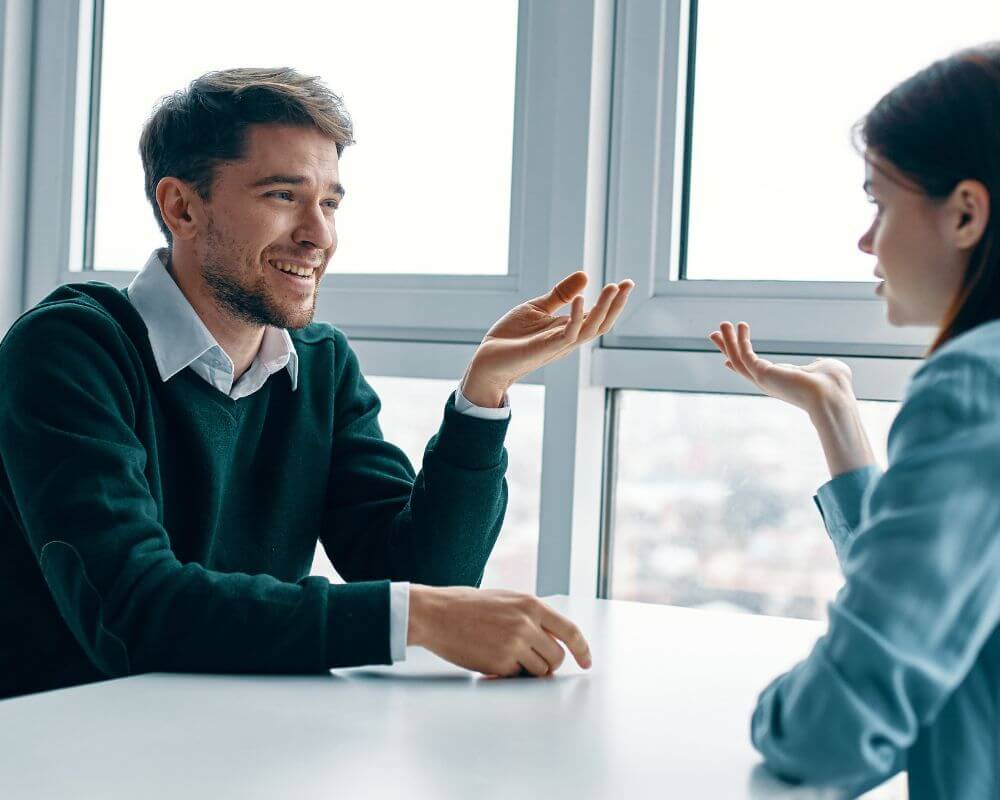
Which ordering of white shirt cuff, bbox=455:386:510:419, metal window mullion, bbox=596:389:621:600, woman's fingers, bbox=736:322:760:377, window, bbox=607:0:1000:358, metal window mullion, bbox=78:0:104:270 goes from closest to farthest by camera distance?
woman's fingers, bbox=736:322:760:377
white shirt cuff, bbox=455:386:510:419
window, bbox=607:0:1000:358
metal window mullion, bbox=596:389:621:600
metal window mullion, bbox=78:0:104:270

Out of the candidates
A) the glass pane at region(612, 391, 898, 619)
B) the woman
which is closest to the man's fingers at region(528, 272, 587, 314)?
the glass pane at region(612, 391, 898, 619)

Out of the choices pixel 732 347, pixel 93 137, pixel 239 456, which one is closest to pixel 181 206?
pixel 239 456

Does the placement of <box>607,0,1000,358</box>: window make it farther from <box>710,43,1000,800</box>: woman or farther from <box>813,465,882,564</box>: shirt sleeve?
<box>710,43,1000,800</box>: woman

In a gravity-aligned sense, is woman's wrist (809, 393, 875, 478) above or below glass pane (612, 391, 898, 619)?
above

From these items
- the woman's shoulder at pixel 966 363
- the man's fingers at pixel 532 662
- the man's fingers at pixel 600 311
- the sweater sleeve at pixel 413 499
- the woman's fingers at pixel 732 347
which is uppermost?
the man's fingers at pixel 600 311

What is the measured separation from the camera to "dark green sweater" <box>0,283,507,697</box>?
3.38 ft

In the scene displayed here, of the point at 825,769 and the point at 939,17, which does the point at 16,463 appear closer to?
the point at 825,769

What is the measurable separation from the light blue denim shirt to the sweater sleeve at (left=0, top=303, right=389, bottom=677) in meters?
0.45

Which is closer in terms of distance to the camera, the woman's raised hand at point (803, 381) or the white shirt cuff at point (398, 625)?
the white shirt cuff at point (398, 625)

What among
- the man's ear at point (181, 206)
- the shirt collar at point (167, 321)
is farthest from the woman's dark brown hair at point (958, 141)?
the man's ear at point (181, 206)

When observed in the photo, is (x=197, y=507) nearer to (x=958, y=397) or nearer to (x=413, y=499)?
(x=413, y=499)

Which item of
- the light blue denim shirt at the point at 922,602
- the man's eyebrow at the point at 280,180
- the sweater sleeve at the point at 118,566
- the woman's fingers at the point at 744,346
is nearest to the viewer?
the light blue denim shirt at the point at 922,602

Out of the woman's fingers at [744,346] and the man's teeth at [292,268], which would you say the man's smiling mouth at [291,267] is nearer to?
the man's teeth at [292,268]

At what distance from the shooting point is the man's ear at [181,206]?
1507 mm
